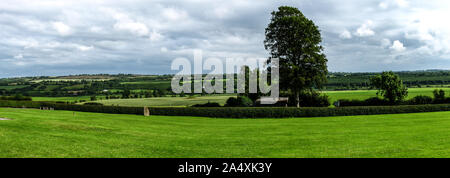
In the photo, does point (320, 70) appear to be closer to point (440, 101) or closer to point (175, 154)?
point (440, 101)

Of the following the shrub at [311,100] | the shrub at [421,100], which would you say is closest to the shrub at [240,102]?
the shrub at [311,100]

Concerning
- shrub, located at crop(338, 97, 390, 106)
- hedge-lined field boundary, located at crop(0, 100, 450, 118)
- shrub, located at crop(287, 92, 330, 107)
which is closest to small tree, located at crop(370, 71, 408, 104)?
shrub, located at crop(338, 97, 390, 106)

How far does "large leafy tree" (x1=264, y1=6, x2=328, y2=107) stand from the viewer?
46.9 meters

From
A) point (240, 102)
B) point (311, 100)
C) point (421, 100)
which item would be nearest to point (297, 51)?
point (311, 100)

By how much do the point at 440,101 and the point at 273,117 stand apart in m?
30.3

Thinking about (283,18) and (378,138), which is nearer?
(378,138)

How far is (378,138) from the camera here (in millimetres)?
20078

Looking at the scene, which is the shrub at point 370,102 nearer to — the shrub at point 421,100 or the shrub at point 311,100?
the shrub at point 421,100

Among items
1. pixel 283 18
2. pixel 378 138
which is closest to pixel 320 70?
pixel 283 18

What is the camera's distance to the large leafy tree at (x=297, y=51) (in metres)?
46.9

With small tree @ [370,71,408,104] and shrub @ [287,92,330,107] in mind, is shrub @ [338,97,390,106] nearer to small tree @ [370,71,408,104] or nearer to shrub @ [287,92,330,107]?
small tree @ [370,71,408,104]

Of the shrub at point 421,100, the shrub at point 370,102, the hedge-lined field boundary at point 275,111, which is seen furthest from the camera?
the shrub at point 421,100

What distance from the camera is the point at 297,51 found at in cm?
4797

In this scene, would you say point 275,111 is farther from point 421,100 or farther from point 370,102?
point 421,100
